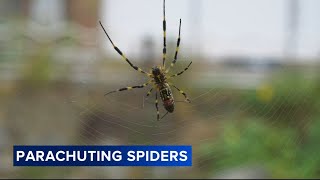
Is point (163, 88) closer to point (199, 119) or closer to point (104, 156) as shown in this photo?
point (104, 156)

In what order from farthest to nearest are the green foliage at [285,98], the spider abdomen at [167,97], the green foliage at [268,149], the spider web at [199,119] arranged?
the green foliage at [268,149] → the green foliage at [285,98] → the spider web at [199,119] → the spider abdomen at [167,97]

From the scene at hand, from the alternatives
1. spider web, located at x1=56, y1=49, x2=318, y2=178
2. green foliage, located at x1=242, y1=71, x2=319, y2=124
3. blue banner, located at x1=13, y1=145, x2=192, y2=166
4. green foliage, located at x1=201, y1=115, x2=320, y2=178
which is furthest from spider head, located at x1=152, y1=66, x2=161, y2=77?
green foliage, located at x1=201, y1=115, x2=320, y2=178

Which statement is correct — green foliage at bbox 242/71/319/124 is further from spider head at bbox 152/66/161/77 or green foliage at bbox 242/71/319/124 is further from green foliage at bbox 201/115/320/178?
spider head at bbox 152/66/161/77

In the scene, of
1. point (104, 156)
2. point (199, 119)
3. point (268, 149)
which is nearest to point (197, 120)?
point (199, 119)

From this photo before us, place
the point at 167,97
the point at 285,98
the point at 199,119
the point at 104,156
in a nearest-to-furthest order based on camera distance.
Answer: the point at 167,97 < the point at 104,156 < the point at 285,98 < the point at 199,119

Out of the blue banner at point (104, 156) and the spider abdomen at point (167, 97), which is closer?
the spider abdomen at point (167, 97)

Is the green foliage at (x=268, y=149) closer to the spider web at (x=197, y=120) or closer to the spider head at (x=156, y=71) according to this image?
the spider web at (x=197, y=120)

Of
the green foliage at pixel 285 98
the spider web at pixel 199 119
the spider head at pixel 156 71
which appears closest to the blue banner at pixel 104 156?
the spider web at pixel 199 119

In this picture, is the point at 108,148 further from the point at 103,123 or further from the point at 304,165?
the point at 304,165
